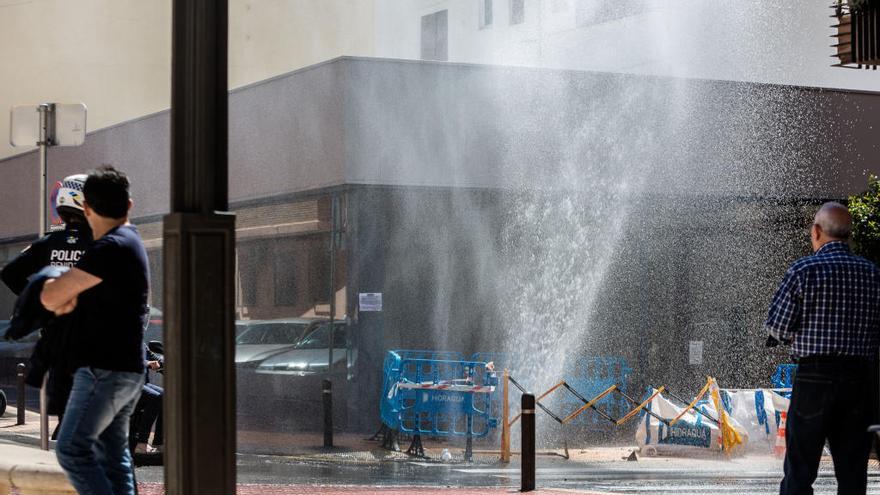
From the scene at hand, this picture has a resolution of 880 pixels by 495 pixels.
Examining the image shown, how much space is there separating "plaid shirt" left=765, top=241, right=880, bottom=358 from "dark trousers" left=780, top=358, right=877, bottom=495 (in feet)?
0.27

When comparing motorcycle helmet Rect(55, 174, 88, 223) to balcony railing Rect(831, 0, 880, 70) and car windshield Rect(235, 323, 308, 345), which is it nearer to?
balcony railing Rect(831, 0, 880, 70)

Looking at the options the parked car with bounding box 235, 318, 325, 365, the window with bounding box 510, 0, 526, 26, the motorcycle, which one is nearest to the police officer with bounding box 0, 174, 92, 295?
the motorcycle

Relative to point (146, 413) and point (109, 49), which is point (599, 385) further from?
point (109, 49)

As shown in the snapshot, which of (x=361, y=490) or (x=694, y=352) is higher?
(x=694, y=352)

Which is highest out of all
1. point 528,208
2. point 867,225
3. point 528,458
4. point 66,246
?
point 528,208

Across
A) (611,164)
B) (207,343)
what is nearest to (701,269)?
(611,164)

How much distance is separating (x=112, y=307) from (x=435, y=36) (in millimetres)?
41178

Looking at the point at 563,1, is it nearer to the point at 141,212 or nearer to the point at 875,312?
the point at 141,212

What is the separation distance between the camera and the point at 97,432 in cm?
551

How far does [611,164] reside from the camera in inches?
843

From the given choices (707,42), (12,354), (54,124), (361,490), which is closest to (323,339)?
(54,124)

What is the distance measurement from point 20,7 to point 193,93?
3440cm

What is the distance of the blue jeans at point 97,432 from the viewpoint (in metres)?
5.47

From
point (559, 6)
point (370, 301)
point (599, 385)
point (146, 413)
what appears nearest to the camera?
point (146, 413)
